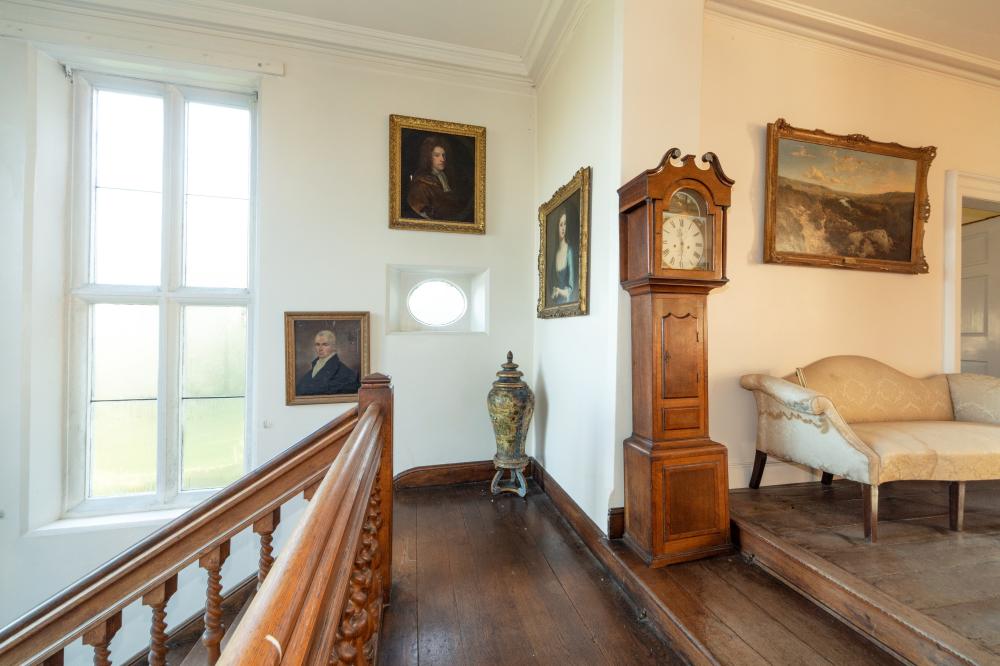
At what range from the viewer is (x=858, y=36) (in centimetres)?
233

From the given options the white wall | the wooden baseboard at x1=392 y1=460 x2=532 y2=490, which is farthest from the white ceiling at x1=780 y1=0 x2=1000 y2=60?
the wooden baseboard at x1=392 y1=460 x2=532 y2=490

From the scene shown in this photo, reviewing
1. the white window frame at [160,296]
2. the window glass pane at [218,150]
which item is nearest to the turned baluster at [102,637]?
the white window frame at [160,296]

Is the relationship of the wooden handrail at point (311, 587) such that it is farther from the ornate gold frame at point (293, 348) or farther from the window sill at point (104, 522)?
the window sill at point (104, 522)

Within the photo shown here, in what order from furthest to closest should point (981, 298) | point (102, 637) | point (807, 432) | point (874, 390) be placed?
point (981, 298)
point (874, 390)
point (807, 432)
point (102, 637)

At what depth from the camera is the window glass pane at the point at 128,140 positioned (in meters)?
2.54

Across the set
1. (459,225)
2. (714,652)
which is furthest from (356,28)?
(714,652)

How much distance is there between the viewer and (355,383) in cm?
264

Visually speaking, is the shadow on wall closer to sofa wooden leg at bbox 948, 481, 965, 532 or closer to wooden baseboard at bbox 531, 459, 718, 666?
wooden baseboard at bbox 531, 459, 718, 666

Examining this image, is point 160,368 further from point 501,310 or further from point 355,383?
point 501,310

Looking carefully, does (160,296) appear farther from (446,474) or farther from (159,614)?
(446,474)

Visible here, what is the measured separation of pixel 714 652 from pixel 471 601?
2.85 ft

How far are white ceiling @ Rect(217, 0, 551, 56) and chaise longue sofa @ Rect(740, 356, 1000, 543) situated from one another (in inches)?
103

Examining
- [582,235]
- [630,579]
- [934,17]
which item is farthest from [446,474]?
[934,17]

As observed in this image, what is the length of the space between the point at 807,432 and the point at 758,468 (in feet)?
1.43
